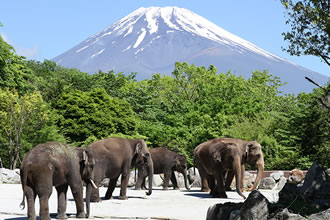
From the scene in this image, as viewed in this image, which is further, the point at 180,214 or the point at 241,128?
the point at 241,128

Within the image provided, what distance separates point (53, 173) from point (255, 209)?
3873 millimetres

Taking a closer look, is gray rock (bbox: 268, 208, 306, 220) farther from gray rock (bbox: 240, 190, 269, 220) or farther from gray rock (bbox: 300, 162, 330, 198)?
gray rock (bbox: 300, 162, 330, 198)

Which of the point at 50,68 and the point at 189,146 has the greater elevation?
the point at 50,68

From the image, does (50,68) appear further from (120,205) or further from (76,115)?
(120,205)

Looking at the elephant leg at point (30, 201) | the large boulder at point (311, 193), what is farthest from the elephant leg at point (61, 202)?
the large boulder at point (311, 193)

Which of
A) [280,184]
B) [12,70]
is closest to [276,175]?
[280,184]

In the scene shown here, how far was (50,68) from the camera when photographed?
262ft

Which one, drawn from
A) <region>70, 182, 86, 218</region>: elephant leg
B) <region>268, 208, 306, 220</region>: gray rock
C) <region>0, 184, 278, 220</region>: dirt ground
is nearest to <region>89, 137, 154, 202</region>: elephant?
<region>0, 184, 278, 220</region>: dirt ground

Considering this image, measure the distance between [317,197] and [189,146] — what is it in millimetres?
27399

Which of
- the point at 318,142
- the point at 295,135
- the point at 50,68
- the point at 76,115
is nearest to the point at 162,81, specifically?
the point at 50,68

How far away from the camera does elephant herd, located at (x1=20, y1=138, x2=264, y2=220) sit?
437 inches

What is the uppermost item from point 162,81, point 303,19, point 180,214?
point 162,81

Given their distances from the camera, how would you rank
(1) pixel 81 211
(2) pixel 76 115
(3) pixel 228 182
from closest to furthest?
(1) pixel 81 211 < (3) pixel 228 182 < (2) pixel 76 115

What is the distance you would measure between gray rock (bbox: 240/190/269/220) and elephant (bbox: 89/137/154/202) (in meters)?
7.18
